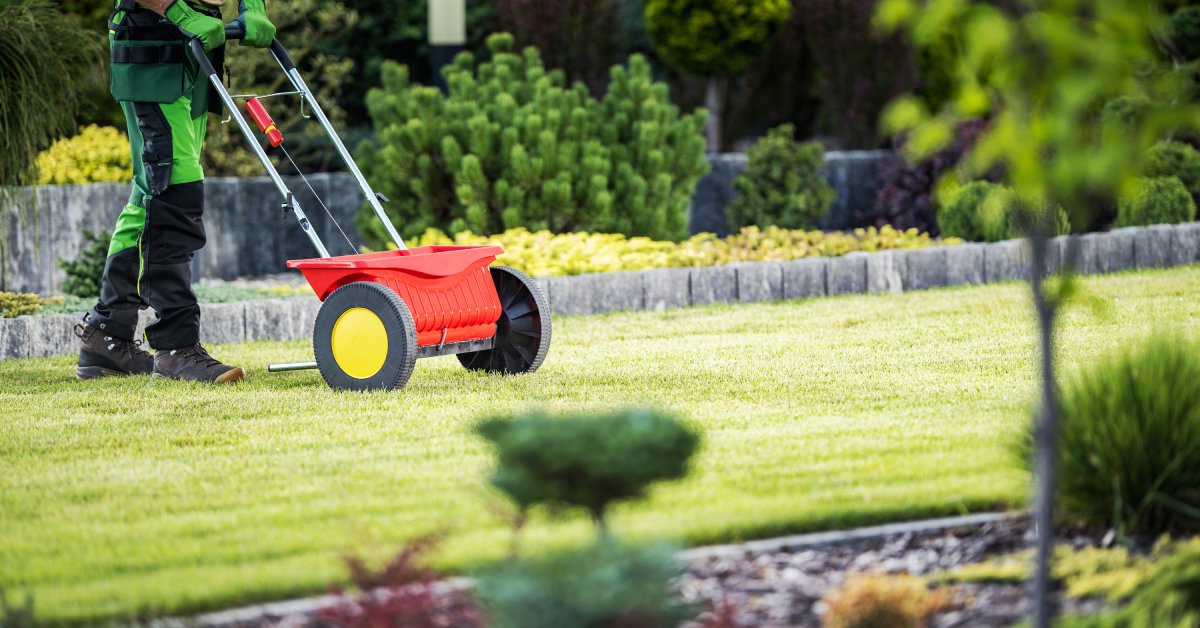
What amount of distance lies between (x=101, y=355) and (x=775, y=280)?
3.48 meters

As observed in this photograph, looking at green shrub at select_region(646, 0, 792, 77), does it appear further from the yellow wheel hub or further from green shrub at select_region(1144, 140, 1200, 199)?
the yellow wheel hub

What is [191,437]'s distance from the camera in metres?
4.59

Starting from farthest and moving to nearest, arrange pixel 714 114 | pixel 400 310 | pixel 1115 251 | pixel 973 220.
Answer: pixel 714 114, pixel 973 220, pixel 1115 251, pixel 400 310

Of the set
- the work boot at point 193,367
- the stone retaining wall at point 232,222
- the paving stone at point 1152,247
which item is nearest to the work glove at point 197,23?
the work boot at point 193,367

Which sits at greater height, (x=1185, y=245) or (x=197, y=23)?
(x=197, y=23)

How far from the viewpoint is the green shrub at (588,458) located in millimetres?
2574

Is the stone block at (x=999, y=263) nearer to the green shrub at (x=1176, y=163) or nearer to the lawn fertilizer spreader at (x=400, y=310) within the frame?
the green shrub at (x=1176, y=163)

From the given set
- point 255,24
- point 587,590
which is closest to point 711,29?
point 255,24

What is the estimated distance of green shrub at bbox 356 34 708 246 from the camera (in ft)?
28.8

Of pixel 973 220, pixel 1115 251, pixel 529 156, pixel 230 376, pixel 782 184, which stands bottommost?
pixel 230 376

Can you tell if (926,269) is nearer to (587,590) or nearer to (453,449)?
(453,449)

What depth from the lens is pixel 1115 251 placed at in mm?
8719

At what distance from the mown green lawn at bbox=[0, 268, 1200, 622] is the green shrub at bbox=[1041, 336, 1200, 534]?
0.20m

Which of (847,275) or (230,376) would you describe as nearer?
(230,376)
